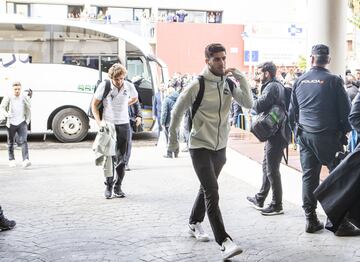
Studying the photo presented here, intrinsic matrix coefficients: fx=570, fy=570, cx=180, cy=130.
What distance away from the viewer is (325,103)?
5918 millimetres

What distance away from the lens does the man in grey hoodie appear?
5234 mm

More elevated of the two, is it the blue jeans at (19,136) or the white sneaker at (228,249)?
the blue jeans at (19,136)

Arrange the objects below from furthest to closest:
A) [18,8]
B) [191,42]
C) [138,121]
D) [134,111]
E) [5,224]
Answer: [18,8]
[191,42]
[134,111]
[138,121]
[5,224]

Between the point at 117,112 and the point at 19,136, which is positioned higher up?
the point at 117,112

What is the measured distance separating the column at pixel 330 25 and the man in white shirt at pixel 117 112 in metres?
3.56

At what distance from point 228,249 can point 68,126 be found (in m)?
12.1

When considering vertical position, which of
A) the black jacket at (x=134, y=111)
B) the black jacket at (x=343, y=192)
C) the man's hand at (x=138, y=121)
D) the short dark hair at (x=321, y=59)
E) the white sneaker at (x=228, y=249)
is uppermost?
the short dark hair at (x=321, y=59)

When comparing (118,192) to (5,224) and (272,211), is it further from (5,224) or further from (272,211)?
(272,211)

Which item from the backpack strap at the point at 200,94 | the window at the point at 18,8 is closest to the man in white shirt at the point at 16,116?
the backpack strap at the point at 200,94

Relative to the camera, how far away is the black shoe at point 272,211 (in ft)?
22.4

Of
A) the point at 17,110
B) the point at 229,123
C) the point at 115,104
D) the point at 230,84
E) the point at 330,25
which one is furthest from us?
the point at 17,110

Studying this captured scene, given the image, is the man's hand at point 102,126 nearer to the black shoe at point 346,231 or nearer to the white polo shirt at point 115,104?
the white polo shirt at point 115,104

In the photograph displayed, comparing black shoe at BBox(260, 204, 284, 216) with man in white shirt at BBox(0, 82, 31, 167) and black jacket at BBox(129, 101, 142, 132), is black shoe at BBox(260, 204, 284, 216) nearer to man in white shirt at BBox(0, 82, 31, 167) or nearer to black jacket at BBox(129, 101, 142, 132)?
black jacket at BBox(129, 101, 142, 132)

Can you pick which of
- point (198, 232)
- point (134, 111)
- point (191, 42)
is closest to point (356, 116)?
point (198, 232)
